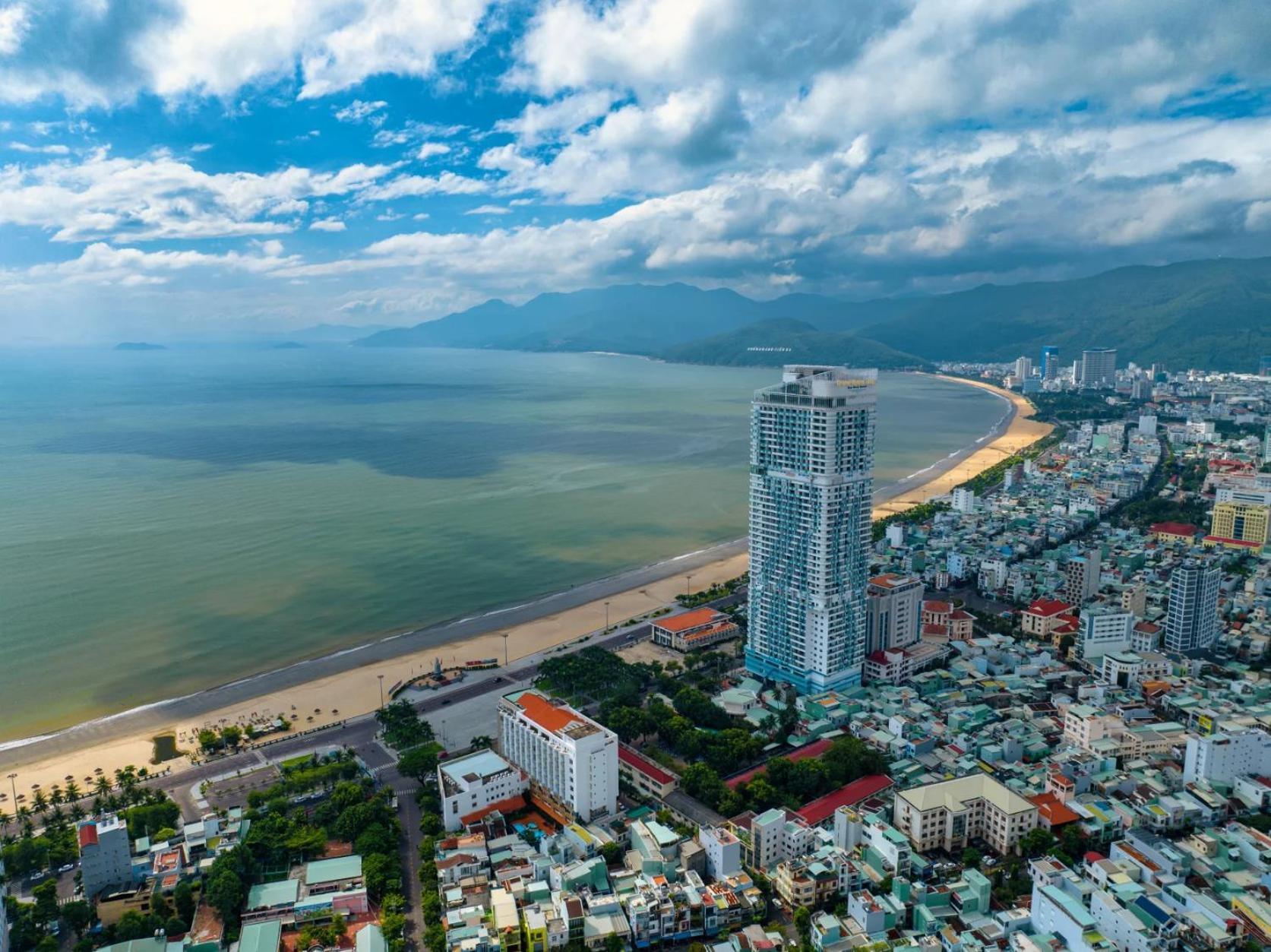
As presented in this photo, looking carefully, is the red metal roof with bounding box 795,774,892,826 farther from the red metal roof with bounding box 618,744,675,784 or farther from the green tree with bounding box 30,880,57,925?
the green tree with bounding box 30,880,57,925

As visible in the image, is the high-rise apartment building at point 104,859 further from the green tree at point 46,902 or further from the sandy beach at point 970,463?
the sandy beach at point 970,463

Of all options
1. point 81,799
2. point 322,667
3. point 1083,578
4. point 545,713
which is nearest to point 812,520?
point 545,713

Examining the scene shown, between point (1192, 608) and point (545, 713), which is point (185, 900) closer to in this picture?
point (545, 713)

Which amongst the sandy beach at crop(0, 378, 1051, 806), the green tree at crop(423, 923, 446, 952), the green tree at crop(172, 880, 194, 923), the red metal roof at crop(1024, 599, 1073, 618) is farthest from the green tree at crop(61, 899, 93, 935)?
the red metal roof at crop(1024, 599, 1073, 618)

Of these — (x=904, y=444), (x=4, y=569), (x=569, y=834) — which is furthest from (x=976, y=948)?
(x=904, y=444)

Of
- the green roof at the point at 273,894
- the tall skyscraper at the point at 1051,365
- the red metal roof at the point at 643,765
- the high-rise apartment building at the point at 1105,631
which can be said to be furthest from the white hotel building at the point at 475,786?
the tall skyscraper at the point at 1051,365

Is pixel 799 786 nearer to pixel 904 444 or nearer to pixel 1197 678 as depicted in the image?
pixel 1197 678
